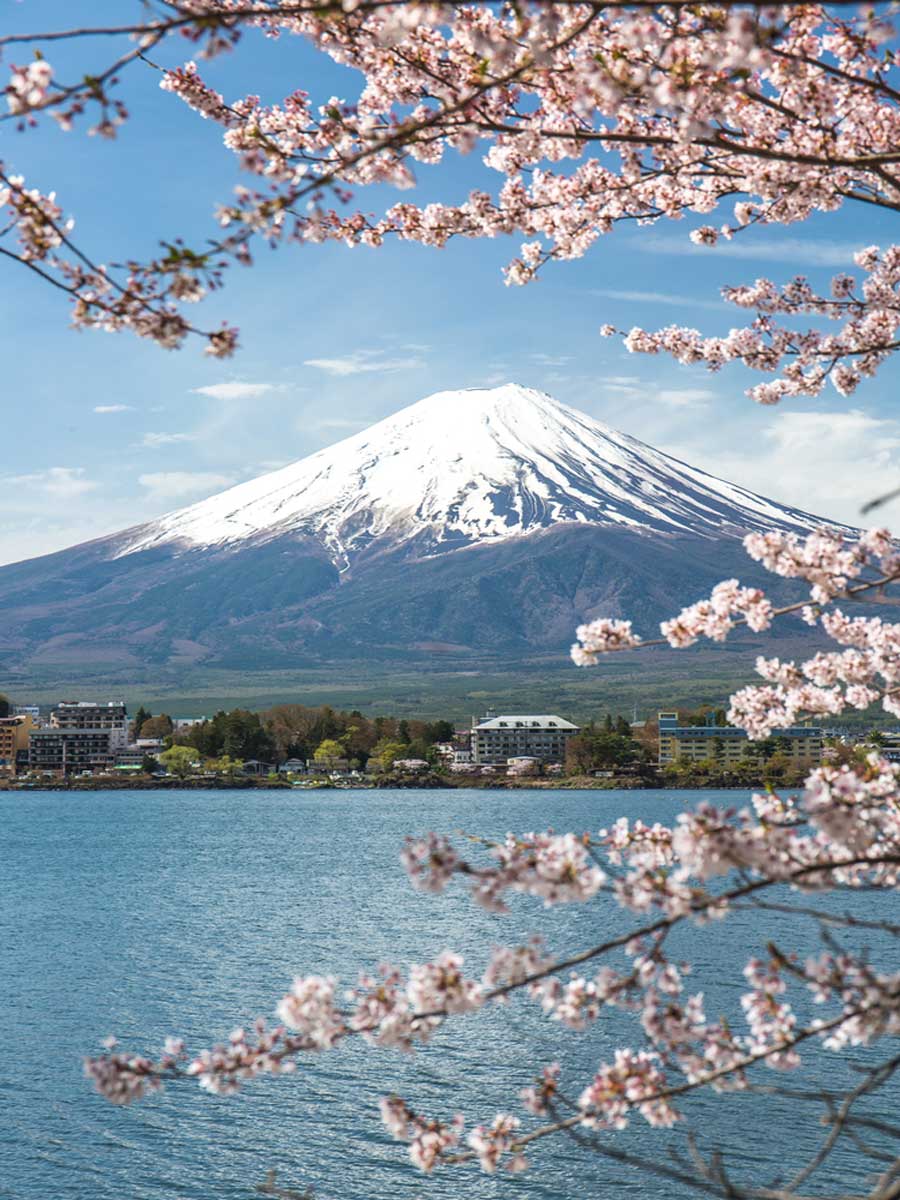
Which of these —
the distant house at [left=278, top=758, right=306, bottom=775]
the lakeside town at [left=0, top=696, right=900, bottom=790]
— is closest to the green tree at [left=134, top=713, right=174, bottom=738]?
the lakeside town at [left=0, top=696, right=900, bottom=790]

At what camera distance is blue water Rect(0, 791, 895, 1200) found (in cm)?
1499

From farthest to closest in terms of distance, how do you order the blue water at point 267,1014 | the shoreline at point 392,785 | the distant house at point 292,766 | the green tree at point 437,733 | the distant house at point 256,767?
the distant house at point 292,766 < the green tree at point 437,733 < the distant house at point 256,767 < the shoreline at point 392,785 < the blue water at point 267,1014

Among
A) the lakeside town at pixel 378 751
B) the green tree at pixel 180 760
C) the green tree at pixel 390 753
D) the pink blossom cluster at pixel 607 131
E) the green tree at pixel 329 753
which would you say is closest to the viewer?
the pink blossom cluster at pixel 607 131

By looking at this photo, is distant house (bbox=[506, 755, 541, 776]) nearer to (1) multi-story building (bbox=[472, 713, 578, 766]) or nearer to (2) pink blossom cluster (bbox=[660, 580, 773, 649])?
(1) multi-story building (bbox=[472, 713, 578, 766])

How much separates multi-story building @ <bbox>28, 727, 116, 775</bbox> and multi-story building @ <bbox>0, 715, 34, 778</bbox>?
2.85ft

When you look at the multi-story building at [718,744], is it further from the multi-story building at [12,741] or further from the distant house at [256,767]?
the multi-story building at [12,741]

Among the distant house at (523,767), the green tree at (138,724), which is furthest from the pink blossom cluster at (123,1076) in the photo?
the green tree at (138,724)

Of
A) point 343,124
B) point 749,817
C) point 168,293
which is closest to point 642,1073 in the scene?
point 749,817

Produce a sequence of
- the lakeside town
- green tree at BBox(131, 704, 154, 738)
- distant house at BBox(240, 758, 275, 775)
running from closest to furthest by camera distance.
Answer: the lakeside town < distant house at BBox(240, 758, 275, 775) < green tree at BBox(131, 704, 154, 738)

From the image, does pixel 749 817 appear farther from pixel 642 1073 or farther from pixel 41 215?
pixel 41 215

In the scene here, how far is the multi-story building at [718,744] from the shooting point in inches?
4215

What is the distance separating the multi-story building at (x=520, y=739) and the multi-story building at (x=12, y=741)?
43.0 meters

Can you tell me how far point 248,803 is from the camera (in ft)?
320

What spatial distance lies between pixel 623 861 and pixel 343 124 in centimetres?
293
